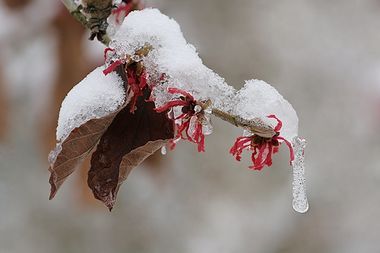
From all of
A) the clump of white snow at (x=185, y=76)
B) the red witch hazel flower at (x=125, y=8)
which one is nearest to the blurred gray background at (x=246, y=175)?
the red witch hazel flower at (x=125, y=8)

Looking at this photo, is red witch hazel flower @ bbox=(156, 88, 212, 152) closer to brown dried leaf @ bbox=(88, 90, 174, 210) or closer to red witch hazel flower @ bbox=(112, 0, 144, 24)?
brown dried leaf @ bbox=(88, 90, 174, 210)

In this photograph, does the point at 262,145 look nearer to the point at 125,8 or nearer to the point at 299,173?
the point at 299,173

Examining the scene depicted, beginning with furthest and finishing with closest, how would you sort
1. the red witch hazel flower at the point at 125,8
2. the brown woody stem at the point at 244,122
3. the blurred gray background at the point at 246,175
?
the blurred gray background at the point at 246,175
the red witch hazel flower at the point at 125,8
the brown woody stem at the point at 244,122

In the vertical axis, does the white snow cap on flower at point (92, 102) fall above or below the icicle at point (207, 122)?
below

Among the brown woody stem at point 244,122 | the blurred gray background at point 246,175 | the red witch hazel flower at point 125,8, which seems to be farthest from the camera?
the blurred gray background at point 246,175

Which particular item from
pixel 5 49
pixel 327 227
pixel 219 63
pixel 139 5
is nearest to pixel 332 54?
pixel 219 63

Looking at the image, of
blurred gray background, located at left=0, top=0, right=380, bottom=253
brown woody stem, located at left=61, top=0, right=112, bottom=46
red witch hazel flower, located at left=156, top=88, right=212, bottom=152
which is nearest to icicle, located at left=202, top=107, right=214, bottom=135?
red witch hazel flower, located at left=156, top=88, right=212, bottom=152

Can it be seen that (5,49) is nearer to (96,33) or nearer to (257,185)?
(96,33)

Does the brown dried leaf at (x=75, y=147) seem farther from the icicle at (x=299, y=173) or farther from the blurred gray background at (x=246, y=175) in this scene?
the blurred gray background at (x=246, y=175)
